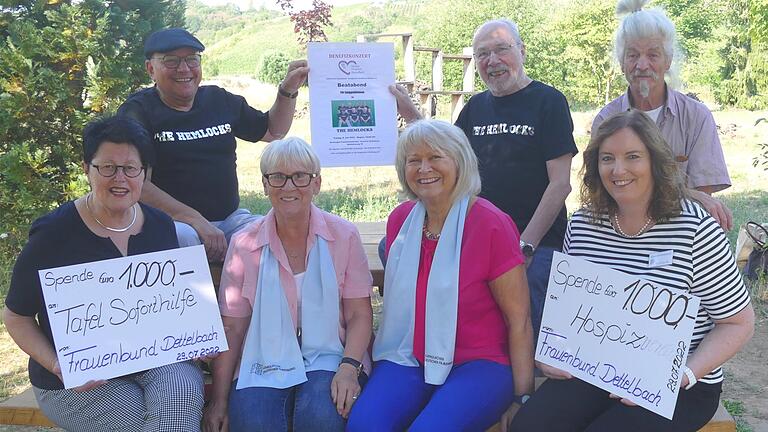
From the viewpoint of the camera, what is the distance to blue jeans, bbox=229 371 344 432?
2.59 m

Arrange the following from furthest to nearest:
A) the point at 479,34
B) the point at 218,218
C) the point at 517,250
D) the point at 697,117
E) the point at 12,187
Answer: the point at 12,187 → the point at 218,218 → the point at 479,34 → the point at 697,117 → the point at 517,250

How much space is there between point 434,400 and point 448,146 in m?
1.00

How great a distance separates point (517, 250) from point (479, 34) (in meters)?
1.35

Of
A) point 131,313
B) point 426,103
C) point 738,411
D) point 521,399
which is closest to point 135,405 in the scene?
point 131,313

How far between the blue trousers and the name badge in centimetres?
69

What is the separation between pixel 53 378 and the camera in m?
2.62

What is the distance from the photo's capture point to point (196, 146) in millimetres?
3650

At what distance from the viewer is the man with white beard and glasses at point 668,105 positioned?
308 cm

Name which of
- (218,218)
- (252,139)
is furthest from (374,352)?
(252,139)

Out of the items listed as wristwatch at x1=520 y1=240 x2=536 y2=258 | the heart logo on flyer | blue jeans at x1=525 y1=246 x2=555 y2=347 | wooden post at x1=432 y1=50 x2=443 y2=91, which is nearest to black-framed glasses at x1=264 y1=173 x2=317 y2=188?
the heart logo on flyer

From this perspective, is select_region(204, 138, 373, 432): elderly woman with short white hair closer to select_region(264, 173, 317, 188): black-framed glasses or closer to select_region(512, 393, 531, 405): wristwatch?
select_region(264, 173, 317, 188): black-framed glasses

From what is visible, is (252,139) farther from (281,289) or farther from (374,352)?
(374,352)

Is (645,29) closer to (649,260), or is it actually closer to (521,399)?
(649,260)

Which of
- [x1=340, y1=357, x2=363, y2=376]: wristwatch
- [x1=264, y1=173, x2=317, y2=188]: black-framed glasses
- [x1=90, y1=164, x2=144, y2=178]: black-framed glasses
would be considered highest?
[x1=90, y1=164, x2=144, y2=178]: black-framed glasses
